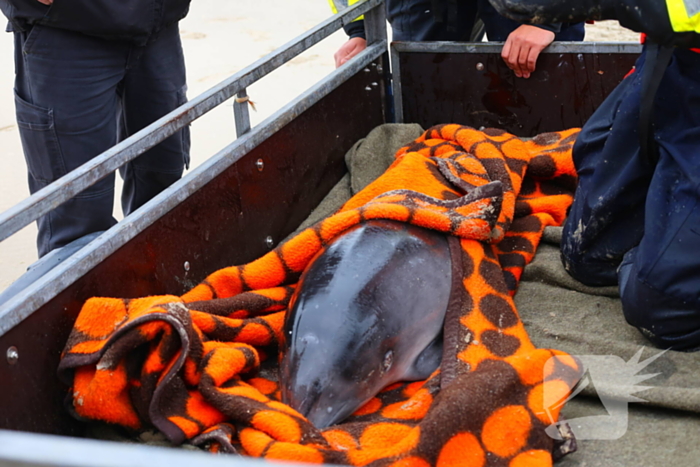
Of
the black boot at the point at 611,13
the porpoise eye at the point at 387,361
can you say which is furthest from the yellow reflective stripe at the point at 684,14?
the porpoise eye at the point at 387,361

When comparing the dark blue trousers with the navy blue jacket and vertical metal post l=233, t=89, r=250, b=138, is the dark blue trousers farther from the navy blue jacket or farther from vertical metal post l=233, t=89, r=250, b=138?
vertical metal post l=233, t=89, r=250, b=138

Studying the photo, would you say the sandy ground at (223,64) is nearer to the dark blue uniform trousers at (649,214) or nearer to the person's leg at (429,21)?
the person's leg at (429,21)

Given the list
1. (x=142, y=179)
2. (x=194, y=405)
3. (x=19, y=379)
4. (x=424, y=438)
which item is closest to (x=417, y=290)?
(x=424, y=438)

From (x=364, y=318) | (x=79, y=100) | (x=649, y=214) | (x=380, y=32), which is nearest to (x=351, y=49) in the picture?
(x=380, y=32)

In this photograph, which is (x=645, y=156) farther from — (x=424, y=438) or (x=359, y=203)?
(x=424, y=438)

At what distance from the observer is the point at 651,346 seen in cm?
169

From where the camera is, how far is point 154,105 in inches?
104

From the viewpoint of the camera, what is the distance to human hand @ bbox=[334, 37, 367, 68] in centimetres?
285

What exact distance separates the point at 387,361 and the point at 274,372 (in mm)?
300

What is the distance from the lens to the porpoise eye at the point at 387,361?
1.52 m

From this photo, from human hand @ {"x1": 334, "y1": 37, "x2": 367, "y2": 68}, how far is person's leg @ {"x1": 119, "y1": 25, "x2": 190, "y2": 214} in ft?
2.12

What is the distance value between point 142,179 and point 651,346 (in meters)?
1.97

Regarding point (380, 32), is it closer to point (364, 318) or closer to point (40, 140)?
point (40, 140)

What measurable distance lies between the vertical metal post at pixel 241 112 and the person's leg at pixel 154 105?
680 mm
